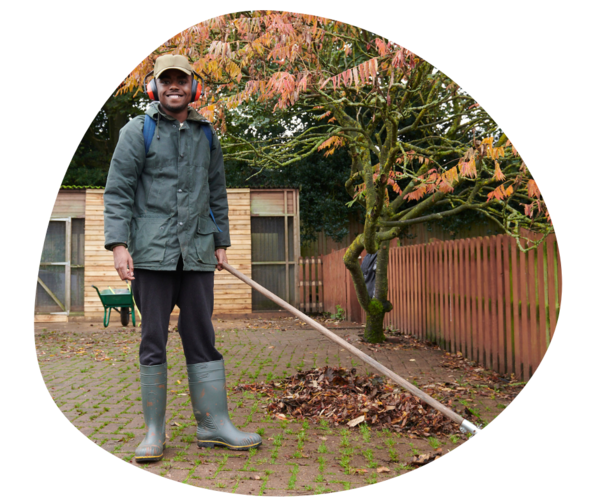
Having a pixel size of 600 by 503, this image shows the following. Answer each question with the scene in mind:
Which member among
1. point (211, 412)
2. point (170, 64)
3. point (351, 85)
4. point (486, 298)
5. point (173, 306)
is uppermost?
point (351, 85)

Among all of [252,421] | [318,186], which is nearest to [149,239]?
[252,421]

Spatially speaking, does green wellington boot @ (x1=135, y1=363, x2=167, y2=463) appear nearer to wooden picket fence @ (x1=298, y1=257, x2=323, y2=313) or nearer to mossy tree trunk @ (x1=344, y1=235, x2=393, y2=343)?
mossy tree trunk @ (x1=344, y1=235, x2=393, y2=343)

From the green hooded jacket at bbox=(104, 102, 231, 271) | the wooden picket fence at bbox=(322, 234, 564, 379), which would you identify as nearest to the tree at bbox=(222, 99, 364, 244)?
the wooden picket fence at bbox=(322, 234, 564, 379)

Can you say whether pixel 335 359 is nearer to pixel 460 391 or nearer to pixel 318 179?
pixel 460 391

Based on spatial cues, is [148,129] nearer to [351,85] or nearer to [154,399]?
[154,399]

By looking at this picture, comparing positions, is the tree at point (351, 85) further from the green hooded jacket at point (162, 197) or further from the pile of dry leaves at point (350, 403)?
the pile of dry leaves at point (350, 403)

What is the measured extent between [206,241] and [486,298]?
12.3ft

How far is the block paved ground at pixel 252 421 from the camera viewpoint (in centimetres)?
272

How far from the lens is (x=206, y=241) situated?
3152 mm

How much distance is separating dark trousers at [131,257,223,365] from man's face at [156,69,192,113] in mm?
928

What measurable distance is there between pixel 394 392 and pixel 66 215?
10.1m

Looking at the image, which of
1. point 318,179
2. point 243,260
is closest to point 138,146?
point 243,260

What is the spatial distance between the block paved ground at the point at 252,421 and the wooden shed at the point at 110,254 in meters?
4.27

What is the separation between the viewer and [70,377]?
5383 millimetres
